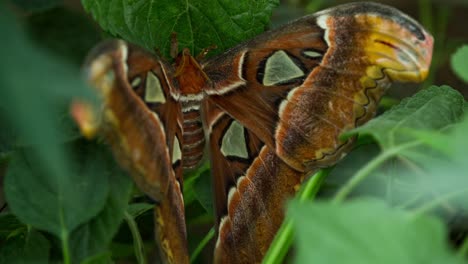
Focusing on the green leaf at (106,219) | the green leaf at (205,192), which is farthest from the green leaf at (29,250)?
the green leaf at (205,192)

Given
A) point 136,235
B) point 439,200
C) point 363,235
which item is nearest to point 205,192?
point 136,235

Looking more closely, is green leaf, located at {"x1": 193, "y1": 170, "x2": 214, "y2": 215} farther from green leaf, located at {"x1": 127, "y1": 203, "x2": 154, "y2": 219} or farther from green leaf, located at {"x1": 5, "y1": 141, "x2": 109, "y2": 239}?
green leaf, located at {"x1": 5, "y1": 141, "x2": 109, "y2": 239}

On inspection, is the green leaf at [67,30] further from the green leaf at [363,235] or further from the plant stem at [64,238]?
the green leaf at [363,235]

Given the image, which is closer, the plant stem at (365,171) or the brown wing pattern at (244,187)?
the plant stem at (365,171)

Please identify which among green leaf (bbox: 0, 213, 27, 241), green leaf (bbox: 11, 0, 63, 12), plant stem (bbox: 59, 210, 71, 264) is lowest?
green leaf (bbox: 0, 213, 27, 241)

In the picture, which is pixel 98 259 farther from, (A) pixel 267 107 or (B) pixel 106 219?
(A) pixel 267 107

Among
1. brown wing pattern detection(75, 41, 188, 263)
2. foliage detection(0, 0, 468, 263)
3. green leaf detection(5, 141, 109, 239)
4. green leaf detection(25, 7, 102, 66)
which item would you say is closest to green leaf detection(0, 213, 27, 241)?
foliage detection(0, 0, 468, 263)

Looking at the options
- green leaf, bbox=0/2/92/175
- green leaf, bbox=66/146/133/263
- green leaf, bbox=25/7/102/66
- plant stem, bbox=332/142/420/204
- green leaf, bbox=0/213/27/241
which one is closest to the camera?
green leaf, bbox=0/2/92/175
